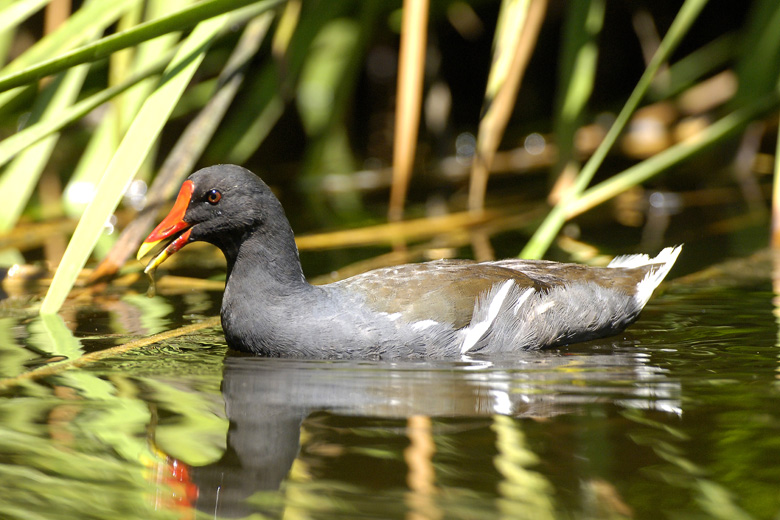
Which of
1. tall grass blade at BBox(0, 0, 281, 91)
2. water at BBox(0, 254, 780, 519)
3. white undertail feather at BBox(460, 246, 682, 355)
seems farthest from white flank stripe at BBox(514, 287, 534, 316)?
tall grass blade at BBox(0, 0, 281, 91)

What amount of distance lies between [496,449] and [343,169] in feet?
18.9

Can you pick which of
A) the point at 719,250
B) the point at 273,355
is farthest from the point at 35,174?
the point at 719,250

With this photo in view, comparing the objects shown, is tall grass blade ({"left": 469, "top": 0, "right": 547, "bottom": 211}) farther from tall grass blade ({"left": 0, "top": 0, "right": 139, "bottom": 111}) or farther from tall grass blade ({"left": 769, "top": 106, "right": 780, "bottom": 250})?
tall grass blade ({"left": 0, "top": 0, "right": 139, "bottom": 111})

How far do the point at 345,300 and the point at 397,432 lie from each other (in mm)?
926

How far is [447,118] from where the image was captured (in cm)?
832

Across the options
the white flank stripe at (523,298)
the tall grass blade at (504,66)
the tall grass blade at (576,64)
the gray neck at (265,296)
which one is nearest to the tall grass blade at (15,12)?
the gray neck at (265,296)

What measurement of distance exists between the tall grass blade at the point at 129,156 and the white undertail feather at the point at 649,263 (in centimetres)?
190

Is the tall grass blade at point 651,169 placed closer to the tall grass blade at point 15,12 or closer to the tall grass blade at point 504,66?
the tall grass blade at point 504,66

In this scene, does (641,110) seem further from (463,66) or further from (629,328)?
(629,328)

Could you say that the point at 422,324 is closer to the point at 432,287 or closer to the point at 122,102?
the point at 432,287

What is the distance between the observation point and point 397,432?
8.66 ft

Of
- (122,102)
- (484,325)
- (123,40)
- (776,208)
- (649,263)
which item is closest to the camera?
(123,40)

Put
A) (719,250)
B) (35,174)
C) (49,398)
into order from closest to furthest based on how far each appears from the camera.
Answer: (49,398) → (35,174) → (719,250)

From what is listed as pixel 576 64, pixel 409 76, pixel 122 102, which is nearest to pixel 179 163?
pixel 122 102
